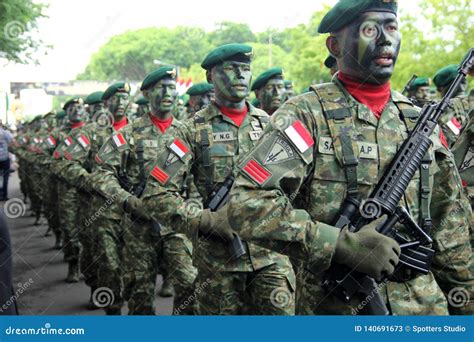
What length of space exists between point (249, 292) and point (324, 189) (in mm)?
1881

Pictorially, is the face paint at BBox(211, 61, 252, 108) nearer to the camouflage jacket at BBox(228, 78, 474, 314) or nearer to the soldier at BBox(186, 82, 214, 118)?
the camouflage jacket at BBox(228, 78, 474, 314)

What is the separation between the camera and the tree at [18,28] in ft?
41.6

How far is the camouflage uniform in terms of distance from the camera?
15.9 ft

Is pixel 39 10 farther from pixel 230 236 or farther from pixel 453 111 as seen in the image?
pixel 230 236

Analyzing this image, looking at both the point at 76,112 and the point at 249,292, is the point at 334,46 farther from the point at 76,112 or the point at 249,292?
the point at 76,112

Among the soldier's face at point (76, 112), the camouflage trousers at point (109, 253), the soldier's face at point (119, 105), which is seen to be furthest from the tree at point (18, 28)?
the camouflage trousers at point (109, 253)

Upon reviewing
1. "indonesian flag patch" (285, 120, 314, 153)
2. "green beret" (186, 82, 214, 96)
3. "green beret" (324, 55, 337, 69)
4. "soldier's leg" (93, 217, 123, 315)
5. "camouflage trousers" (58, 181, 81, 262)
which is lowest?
"camouflage trousers" (58, 181, 81, 262)

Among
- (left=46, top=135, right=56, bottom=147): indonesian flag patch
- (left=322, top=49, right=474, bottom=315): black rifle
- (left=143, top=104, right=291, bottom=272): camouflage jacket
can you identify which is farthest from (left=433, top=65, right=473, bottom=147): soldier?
(left=46, top=135, right=56, bottom=147): indonesian flag patch

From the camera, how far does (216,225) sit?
4836 millimetres

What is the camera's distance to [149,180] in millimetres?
5578

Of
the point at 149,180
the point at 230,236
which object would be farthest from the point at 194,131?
the point at 230,236

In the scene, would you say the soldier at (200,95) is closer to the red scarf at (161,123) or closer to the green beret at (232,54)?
the red scarf at (161,123)

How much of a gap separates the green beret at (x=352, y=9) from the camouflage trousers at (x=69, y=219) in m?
7.73

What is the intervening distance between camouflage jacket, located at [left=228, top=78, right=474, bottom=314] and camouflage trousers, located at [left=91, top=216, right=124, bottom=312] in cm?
480
